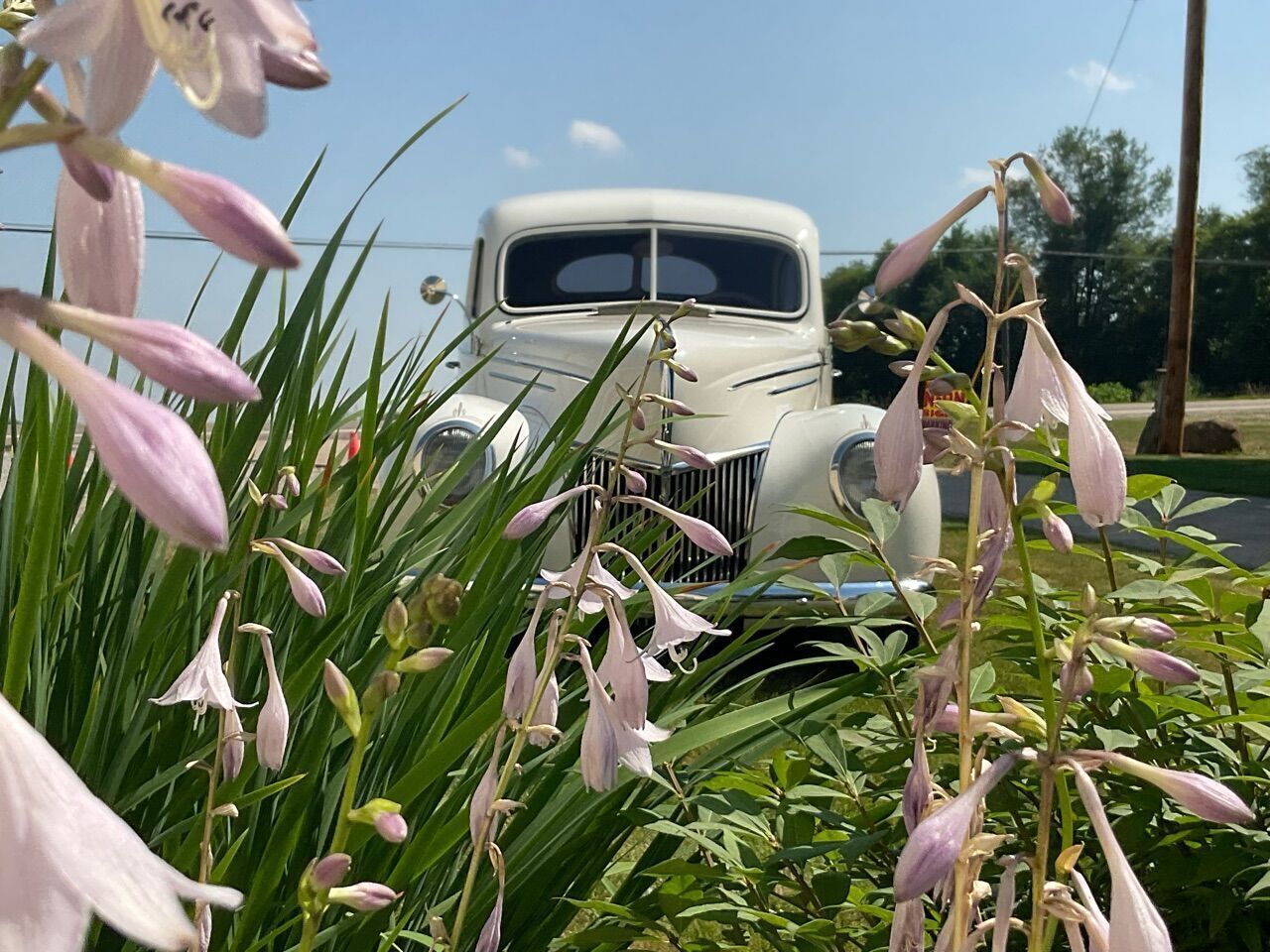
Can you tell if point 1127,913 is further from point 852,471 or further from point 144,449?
point 852,471

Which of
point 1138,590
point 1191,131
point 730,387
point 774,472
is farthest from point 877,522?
point 1191,131

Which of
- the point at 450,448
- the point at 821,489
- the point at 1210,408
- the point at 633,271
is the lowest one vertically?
Result: the point at 1210,408

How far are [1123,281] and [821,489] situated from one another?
4620 centimetres

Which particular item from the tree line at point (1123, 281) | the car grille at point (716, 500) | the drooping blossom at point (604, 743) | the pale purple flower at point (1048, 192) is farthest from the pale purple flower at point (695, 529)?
the tree line at point (1123, 281)

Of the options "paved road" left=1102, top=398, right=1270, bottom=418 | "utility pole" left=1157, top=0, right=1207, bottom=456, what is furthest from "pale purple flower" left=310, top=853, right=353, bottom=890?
"paved road" left=1102, top=398, right=1270, bottom=418

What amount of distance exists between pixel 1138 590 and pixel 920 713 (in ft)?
1.64

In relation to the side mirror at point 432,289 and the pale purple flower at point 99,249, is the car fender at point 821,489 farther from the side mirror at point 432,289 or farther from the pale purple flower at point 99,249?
the pale purple flower at point 99,249

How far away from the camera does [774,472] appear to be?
15.1 ft

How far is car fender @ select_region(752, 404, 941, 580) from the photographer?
14.4ft

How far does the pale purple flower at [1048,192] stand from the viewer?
0.77m

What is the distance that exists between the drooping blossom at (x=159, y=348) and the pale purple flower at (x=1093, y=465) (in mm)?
517

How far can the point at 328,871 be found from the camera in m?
0.65

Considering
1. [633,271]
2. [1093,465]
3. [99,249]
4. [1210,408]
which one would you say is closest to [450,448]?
[633,271]

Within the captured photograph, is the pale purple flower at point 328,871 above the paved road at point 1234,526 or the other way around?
above
